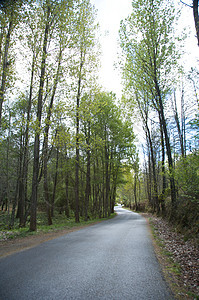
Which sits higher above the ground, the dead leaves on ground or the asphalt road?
the asphalt road

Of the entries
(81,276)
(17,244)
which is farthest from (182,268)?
(17,244)

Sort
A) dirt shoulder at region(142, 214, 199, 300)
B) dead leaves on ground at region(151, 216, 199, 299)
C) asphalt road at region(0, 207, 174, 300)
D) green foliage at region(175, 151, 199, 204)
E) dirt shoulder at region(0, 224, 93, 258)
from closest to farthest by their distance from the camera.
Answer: asphalt road at region(0, 207, 174, 300) < dirt shoulder at region(142, 214, 199, 300) < dead leaves on ground at region(151, 216, 199, 299) < dirt shoulder at region(0, 224, 93, 258) < green foliage at region(175, 151, 199, 204)

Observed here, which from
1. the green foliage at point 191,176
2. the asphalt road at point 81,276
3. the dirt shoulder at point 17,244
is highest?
the green foliage at point 191,176

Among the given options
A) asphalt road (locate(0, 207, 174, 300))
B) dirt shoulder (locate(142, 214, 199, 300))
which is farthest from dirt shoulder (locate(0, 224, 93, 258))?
dirt shoulder (locate(142, 214, 199, 300))

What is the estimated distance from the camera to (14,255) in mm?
5129

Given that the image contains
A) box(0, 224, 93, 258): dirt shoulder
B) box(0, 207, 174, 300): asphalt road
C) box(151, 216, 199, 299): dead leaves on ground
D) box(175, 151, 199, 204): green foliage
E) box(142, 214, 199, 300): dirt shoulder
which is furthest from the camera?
box(175, 151, 199, 204): green foliage

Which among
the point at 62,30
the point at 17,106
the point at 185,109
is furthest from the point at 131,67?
the point at 17,106

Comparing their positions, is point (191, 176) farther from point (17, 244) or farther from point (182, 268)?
point (17, 244)

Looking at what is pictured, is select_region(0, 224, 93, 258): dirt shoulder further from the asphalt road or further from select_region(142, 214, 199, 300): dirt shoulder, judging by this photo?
select_region(142, 214, 199, 300): dirt shoulder

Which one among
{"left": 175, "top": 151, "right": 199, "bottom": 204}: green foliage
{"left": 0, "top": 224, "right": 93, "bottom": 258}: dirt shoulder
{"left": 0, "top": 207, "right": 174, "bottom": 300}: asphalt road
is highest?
{"left": 175, "top": 151, "right": 199, "bottom": 204}: green foliage

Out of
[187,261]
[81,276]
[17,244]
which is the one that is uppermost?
[81,276]

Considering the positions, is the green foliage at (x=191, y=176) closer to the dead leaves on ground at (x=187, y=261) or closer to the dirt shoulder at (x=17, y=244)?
the dead leaves on ground at (x=187, y=261)

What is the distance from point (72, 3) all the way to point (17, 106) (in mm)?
9268

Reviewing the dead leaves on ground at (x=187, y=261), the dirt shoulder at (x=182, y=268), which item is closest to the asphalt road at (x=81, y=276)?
the dirt shoulder at (x=182, y=268)
